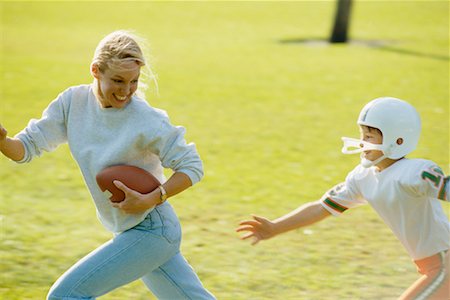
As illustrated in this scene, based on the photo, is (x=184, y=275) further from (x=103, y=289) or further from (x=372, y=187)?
(x=372, y=187)

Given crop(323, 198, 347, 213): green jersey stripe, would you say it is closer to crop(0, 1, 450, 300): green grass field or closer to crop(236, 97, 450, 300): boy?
crop(236, 97, 450, 300): boy

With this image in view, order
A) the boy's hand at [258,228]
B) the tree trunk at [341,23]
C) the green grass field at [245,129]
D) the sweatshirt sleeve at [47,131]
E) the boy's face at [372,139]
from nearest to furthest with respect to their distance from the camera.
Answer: the sweatshirt sleeve at [47,131] < the boy's face at [372,139] < the boy's hand at [258,228] < the green grass field at [245,129] < the tree trunk at [341,23]

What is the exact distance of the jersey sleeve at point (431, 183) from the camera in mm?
4742

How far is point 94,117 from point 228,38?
2340cm

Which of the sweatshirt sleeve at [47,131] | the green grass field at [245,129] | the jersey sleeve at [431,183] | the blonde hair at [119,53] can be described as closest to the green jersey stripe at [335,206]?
the jersey sleeve at [431,183]

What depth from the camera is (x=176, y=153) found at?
4680 mm

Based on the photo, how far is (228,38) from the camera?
28.0m

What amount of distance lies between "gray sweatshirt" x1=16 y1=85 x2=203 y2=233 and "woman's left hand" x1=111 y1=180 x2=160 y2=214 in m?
0.08

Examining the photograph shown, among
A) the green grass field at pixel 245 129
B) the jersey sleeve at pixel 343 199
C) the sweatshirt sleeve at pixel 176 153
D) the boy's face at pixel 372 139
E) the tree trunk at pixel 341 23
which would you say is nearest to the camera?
the sweatshirt sleeve at pixel 176 153

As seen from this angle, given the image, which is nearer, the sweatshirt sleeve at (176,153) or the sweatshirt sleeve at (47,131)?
the sweatshirt sleeve at (176,153)

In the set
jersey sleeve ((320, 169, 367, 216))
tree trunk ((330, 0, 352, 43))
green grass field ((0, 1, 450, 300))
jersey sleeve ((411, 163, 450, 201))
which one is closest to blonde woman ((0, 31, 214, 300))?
jersey sleeve ((320, 169, 367, 216))

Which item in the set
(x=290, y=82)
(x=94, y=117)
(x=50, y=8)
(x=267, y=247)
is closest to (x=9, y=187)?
(x=267, y=247)

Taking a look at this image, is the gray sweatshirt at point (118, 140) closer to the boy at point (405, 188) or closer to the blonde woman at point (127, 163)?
the blonde woman at point (127, 163)

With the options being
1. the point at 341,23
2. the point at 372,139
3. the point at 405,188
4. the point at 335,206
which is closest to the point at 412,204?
the point at 405,188
